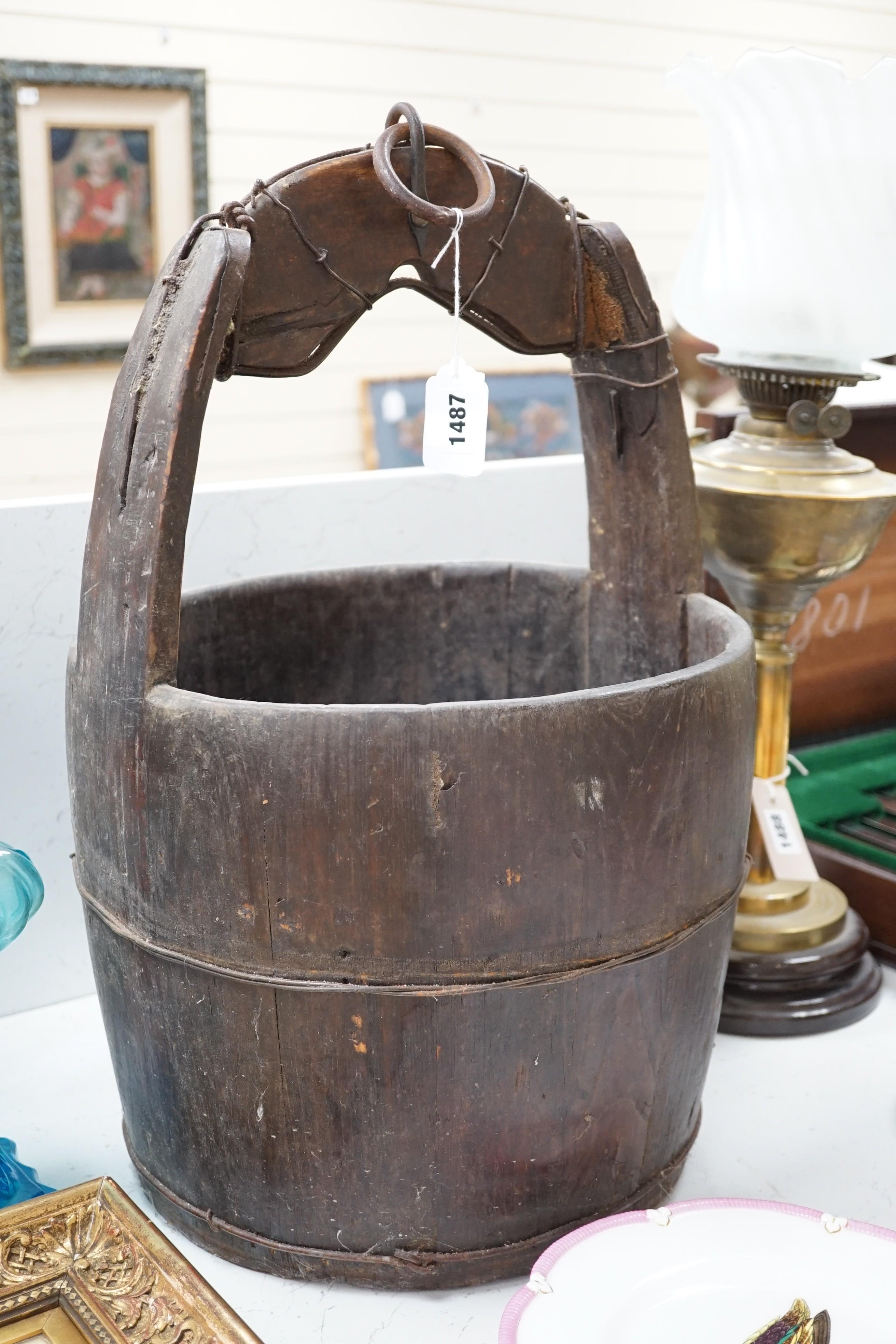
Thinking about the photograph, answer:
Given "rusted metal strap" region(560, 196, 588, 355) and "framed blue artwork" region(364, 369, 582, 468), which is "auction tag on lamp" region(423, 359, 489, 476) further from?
"framed blue artwork" region(364, 369, 582, 468)

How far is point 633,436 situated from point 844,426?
0.26 meters

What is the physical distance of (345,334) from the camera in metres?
→ 0.96

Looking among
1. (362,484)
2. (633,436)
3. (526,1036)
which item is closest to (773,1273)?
(526,1036)

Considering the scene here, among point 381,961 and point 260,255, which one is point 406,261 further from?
point 381,961

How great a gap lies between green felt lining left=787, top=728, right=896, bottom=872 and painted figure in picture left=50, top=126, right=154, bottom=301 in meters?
1.60

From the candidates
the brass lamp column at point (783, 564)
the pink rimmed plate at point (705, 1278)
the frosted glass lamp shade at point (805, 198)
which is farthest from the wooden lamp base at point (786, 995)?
the frosted glass lamp shade at point (805, 198)

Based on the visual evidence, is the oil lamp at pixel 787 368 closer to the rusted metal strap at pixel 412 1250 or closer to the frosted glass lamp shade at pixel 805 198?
the frosted glass lamp shade at pixel 805 198

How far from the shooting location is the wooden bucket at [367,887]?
793 millimetres

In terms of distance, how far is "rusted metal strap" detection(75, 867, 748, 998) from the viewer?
81 centimetres

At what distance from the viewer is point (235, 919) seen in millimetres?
818

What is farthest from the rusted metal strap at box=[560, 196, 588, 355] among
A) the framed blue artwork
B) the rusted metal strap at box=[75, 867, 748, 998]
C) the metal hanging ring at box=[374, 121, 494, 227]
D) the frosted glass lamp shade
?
the framed blue artwork

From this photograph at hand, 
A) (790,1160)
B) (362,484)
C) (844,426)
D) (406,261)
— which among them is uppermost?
(406,261)

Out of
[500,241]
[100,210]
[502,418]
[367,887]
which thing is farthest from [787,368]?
[502,418]

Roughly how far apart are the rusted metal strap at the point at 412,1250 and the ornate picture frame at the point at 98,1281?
67 millimetres
